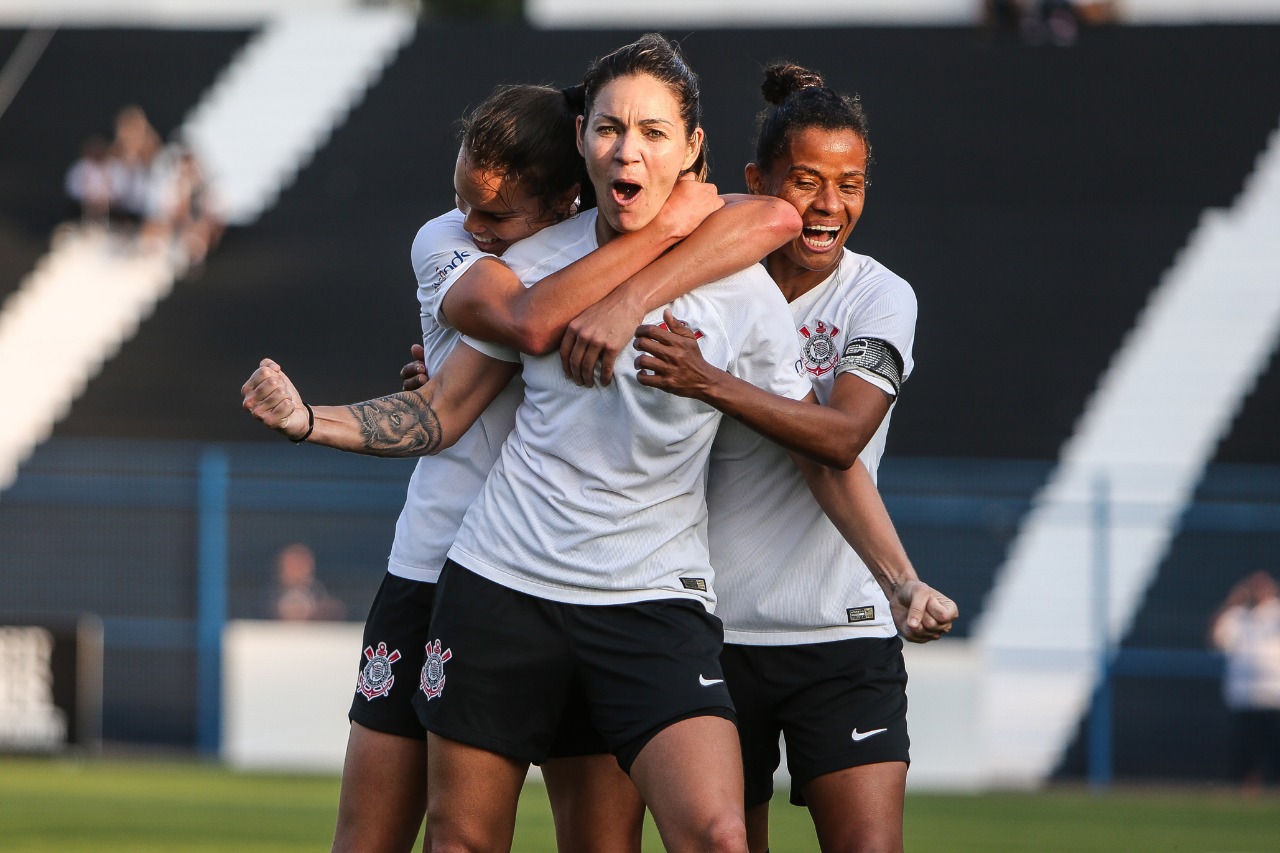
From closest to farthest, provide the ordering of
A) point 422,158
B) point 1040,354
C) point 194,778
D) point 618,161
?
point 618,161 → point 194,778 → point 1040,354 → point 422,158

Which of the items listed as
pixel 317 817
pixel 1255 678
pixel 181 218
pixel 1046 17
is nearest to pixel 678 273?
pixel 317 817

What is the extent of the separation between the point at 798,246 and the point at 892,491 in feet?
30.8

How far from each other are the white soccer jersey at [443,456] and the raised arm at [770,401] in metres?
0.46

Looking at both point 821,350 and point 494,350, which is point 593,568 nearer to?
point 494,350

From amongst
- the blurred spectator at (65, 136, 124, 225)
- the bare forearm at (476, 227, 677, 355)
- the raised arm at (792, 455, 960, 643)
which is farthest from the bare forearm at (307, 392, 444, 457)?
the blurred spectator at (65, 136, 124, 225)

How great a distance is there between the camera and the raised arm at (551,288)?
12.4 ft

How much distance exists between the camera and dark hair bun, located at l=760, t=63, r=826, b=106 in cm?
437

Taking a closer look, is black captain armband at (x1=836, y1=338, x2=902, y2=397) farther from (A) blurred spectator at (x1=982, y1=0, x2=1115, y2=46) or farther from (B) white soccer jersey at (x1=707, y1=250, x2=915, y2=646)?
(A) blurred spectator at (x1=982, y1=0, x2=1115, y2=46)

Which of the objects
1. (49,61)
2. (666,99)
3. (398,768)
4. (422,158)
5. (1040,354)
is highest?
(49,61)

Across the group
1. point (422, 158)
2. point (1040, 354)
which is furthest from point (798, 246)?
point (422, 158)

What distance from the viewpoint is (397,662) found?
4145mm

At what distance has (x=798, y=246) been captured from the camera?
13.7 ft

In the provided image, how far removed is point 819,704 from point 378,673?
3.28ft

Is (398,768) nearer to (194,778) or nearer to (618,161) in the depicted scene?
(618,161)
